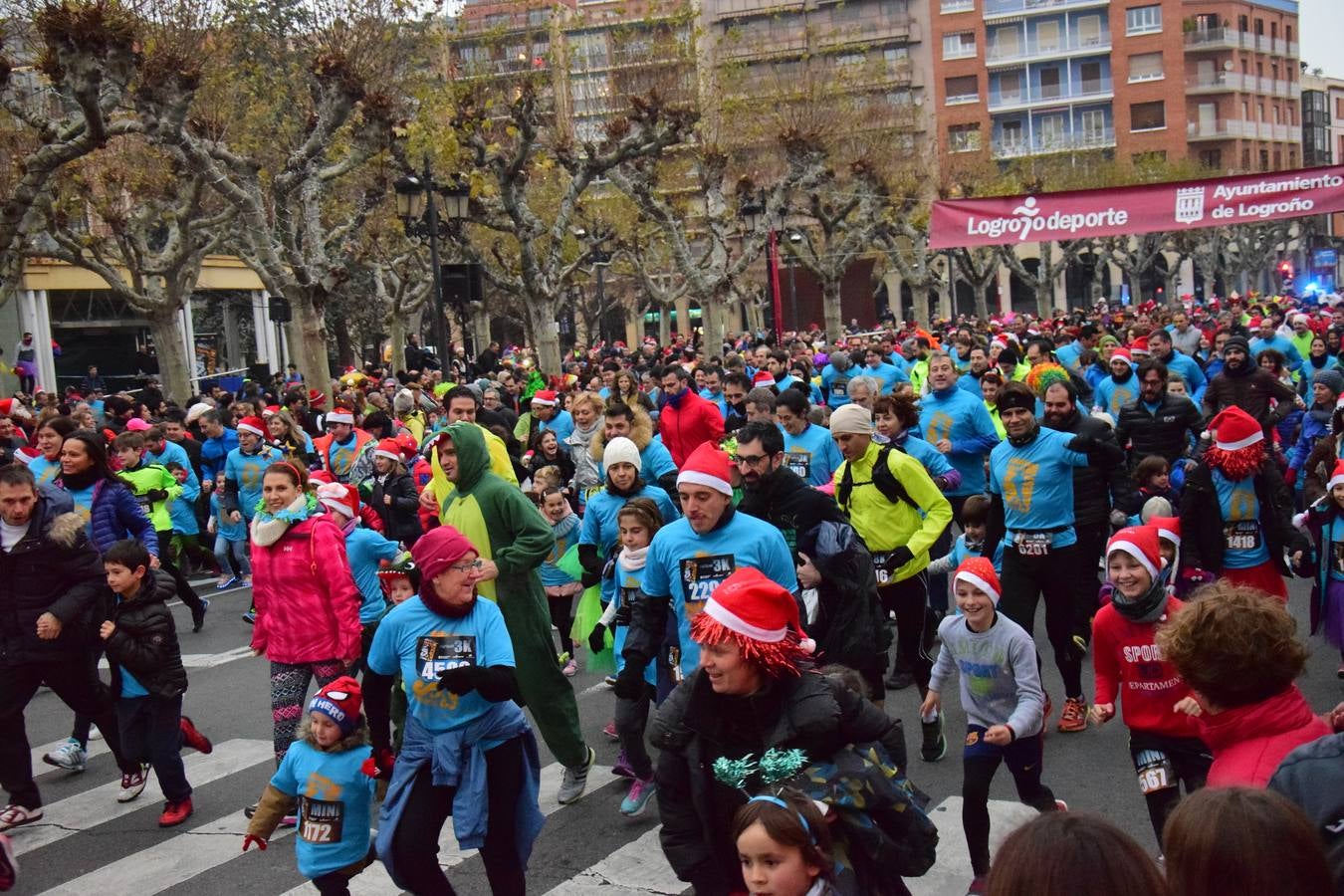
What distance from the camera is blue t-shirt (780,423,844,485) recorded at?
29.3ft

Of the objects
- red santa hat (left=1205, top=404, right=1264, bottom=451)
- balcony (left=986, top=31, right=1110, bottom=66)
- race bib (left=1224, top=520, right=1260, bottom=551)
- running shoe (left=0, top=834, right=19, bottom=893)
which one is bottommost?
running shoe (left=0, top=834, right=19, bottom=893)

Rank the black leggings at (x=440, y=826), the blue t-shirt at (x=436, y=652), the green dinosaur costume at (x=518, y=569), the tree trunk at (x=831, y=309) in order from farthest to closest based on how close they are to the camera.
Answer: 1. the tree trunk at (x=831, y=309)
2. the green dinosaur costume at (x=518, y=569)
3. the blue t-shirt at (x=436, y=652)
4. the black leggings at (x=440, y=826)

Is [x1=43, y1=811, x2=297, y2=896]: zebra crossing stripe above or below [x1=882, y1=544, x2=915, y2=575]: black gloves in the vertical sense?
below

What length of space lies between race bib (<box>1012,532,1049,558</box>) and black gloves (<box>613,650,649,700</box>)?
9.99 feet

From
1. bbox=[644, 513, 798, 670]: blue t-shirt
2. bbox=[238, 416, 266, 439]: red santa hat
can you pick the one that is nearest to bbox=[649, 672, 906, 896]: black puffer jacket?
bbox=[644, 513, 798, 670]: blue t-shirt

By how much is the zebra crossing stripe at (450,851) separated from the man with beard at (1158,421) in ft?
18.6

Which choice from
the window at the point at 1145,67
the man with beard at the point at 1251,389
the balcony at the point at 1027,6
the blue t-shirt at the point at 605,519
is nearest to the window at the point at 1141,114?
the window at the point at 1145,67

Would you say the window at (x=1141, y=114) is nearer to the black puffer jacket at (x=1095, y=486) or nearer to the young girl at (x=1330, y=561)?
the black puffer jacket at (x=1095, y=486)

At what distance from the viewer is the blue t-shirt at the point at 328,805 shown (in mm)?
5109

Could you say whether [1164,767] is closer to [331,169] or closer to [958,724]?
[958,724]

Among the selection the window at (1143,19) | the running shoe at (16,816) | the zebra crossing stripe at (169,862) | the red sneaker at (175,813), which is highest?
the window at (1143,19)

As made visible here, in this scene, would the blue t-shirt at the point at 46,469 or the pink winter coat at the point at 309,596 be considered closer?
the pink winter coat at the point at 309,596

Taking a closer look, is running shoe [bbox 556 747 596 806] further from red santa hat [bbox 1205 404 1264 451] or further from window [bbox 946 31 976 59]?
window [bbox 946 31 976 59]

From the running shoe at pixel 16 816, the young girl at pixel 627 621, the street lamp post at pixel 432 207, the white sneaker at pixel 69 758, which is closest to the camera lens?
the young girl at pixel 627 621
